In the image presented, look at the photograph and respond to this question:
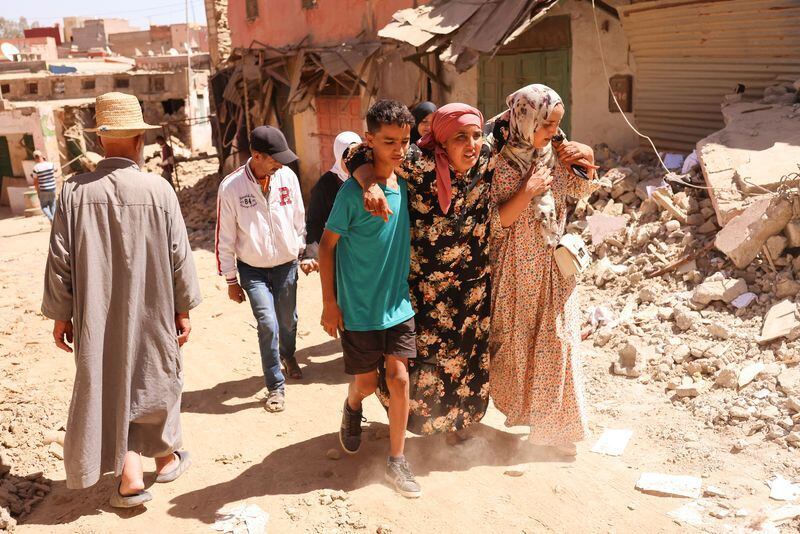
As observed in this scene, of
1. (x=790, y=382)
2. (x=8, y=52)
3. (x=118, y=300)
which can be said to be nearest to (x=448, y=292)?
(x=118, y=300)

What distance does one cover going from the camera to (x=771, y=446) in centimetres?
379

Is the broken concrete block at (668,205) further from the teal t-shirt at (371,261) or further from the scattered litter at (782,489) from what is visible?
the teal t-shirt at (371,261)

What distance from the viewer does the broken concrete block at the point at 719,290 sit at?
5.15 meters

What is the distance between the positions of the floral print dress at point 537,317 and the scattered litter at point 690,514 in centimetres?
62

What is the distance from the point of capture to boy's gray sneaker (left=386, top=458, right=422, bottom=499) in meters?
3.47

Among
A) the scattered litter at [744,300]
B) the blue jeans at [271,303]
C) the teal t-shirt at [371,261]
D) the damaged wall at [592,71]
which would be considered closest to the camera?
the teal t-shirt at [371,261]

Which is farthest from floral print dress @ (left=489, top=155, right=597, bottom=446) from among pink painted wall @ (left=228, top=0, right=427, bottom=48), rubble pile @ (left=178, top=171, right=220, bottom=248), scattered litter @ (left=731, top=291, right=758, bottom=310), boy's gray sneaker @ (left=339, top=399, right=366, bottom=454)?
rubble pile @ (left=178, top=171, right=220, bottom=248)

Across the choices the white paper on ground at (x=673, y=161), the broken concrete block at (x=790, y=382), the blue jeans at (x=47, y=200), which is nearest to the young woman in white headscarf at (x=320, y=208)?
the broken concrete block at (x=790, y=382)

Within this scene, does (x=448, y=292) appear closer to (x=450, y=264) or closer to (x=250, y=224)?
(x=450, y=264)

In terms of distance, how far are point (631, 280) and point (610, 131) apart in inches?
117

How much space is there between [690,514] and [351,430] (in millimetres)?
1750

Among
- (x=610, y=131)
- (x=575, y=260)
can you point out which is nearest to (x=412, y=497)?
(x=575, y=260)

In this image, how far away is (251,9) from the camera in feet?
51.0

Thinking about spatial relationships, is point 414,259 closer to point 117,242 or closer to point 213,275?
point 117,242
